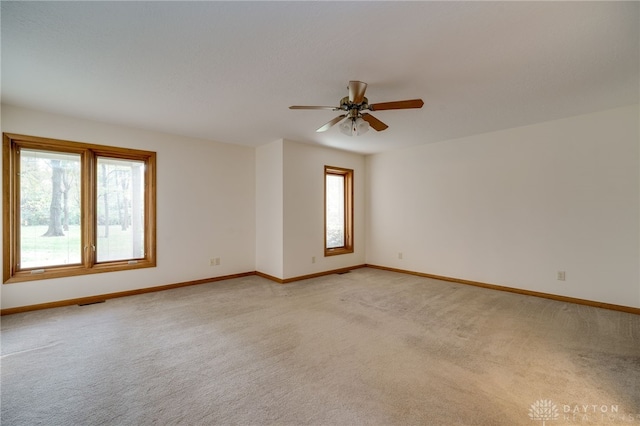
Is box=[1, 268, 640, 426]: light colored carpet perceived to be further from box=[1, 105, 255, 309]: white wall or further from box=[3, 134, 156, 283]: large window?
box=[3, 134, 156, 283]: large window

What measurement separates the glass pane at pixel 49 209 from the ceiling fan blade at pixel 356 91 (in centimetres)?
377

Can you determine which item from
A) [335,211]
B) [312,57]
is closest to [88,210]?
[312,57]

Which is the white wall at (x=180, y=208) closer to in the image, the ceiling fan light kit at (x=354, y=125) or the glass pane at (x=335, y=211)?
the glass pane at (x=335, y=211)

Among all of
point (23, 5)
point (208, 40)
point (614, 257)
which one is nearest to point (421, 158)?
point (614, 257)

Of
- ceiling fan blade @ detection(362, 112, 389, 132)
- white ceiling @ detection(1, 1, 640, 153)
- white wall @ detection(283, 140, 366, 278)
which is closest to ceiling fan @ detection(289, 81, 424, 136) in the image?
ceiling fan blade @ detection(362, 112, 389, 132)

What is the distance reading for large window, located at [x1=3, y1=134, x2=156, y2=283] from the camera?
10.9ft

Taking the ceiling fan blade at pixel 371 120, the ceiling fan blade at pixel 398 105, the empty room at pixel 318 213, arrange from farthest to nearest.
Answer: the ceiling fan blade at pixel 371 120 < the ceiling fan blade at pixel 398 105 < the empty room at pixel 318 213

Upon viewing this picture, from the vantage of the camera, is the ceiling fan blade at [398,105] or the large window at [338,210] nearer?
the ceiling fan blade at [398,105]

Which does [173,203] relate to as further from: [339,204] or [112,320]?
[339,204]

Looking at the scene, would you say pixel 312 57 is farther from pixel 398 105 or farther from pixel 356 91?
pixel 398 105

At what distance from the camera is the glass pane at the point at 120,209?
3.91 m

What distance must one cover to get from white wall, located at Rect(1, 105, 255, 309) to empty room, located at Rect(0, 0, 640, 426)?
32mm

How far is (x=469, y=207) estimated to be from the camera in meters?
4.59

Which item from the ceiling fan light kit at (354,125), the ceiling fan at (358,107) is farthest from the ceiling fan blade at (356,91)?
the ceiling fan light kit at (354,125)
